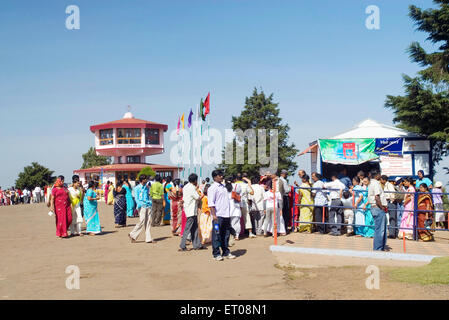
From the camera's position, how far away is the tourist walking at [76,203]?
12.4 meters

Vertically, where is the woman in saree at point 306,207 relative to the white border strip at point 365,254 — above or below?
above

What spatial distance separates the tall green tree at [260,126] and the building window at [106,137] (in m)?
13.1

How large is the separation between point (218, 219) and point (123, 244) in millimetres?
3466

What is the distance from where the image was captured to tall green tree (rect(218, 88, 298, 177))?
140 ft

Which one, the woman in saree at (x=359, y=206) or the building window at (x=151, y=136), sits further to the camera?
the building window at (x=151, y=136)

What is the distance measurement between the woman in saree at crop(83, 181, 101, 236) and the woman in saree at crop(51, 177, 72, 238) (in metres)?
0.66

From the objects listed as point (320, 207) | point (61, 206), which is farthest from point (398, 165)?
point (61, 206)

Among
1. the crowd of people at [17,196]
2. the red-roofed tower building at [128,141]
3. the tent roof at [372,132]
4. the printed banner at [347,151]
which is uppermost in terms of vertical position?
the red-roofed tower building at [128,141]

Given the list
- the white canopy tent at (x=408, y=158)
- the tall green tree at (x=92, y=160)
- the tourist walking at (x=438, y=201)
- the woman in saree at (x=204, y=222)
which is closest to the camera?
the woman in saree at (x=204, y=222)

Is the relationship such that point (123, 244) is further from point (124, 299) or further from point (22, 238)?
point (124, 299)

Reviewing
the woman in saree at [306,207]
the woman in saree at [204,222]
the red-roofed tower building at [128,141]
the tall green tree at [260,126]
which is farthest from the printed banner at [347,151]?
the red-roofed tower building at [128,141]

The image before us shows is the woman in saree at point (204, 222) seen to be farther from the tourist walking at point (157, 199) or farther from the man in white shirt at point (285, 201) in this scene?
the tourist walking at point (157, 199)

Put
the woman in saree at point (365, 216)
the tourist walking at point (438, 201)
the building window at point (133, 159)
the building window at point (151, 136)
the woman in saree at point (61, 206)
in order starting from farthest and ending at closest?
the building window at point (133, 159) < the building window at point (151, 136) < the tourist walking at point (438, 201) < the woman in saree at point (61, 206) < the woman in saree at point (365, 216)

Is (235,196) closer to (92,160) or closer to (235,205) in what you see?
(235,205)
